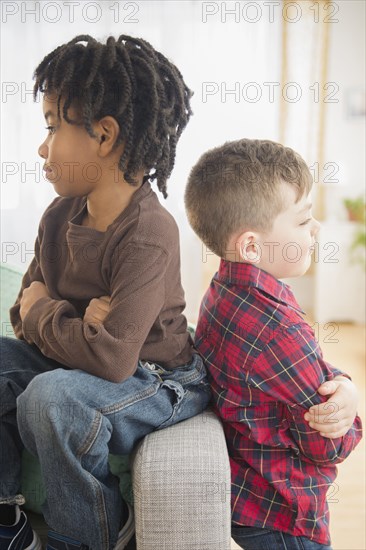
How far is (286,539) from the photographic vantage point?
4.26 ft

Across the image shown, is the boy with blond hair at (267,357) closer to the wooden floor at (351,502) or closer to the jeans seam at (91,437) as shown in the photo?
the jeans seam at (91,437)

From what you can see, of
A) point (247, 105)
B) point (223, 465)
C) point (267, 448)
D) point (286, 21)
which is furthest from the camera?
point (286, 21)

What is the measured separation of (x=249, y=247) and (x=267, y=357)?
216 mm

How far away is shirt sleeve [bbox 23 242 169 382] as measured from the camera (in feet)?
3.91

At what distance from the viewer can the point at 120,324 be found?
47.1 inches

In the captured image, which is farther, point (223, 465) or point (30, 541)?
point (30, 541)

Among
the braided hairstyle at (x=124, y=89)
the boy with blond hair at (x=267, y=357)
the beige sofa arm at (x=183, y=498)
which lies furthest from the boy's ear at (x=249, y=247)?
the beige sofa arm at (x=183, y=498)

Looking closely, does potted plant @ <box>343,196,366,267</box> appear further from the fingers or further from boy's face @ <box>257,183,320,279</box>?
the fingers

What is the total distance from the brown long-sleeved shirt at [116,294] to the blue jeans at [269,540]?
1.14ft

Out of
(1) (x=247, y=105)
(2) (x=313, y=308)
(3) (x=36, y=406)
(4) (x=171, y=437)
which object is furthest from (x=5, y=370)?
(2) (x=313, y=308)

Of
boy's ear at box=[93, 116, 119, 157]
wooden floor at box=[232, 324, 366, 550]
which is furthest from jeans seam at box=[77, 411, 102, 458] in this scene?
wooden floor at box=[232, 324, 366, 550]

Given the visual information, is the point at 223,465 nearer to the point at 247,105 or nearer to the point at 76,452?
the point at 76,452

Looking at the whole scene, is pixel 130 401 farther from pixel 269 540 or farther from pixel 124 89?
pixel 124 89

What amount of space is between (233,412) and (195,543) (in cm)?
25
